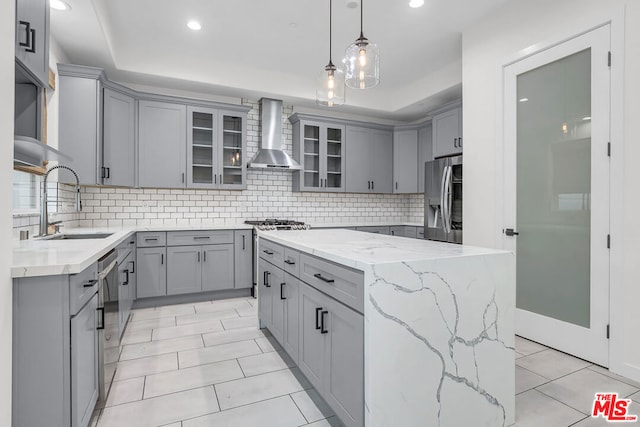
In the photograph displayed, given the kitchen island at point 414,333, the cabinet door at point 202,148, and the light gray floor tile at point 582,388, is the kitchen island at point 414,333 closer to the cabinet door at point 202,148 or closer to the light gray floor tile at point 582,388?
the light gray floor tile at point 582,388

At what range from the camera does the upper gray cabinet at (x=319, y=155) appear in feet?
17.0

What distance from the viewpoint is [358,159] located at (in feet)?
18.1

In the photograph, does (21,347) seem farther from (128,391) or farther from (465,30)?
(465,30)

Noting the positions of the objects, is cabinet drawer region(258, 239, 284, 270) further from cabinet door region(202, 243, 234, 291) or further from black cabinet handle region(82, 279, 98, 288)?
cabinet door region(202, 243, 234, 291)

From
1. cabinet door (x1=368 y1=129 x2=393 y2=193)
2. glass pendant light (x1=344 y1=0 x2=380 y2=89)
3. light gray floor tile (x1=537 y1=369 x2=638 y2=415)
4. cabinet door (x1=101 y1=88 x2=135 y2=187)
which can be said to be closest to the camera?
light gray floor tile (x1=537 y1=369 x2=638 y2=415)

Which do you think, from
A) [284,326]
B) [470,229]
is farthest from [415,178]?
[284,326]

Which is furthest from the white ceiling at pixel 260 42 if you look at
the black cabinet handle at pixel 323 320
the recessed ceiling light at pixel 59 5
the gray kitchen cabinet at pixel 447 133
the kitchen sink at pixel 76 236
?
the black cabinet handle at pixel 323 320

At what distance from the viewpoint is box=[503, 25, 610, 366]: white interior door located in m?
2.48

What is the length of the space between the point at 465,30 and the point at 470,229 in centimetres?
209

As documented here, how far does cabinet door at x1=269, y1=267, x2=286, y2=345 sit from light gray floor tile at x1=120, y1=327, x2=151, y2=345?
3.91 feet

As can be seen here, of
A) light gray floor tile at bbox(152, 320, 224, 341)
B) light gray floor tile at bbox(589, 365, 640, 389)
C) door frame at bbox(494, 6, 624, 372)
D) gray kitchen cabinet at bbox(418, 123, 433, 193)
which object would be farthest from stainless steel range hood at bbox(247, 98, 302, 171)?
light gray floor tile at bbox(589, 365, 640, 389)

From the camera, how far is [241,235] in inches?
173

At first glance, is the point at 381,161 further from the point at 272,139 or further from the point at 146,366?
the point at 146,366

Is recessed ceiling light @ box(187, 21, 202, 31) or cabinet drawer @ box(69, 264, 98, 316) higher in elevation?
recessed ceiling light @ box(187, 21, 202, 31)
